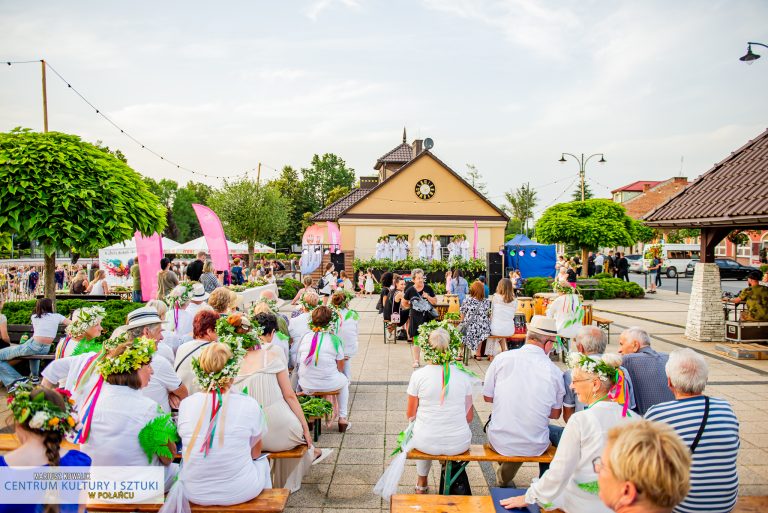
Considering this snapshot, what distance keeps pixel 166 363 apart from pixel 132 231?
4.29 meters

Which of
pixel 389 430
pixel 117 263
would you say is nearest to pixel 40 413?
pixel 389 430

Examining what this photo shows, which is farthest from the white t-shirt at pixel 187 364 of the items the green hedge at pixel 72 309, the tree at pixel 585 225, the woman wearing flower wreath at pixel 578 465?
the tree at pixel 585 225

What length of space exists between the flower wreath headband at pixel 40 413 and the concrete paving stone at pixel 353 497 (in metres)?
2.44

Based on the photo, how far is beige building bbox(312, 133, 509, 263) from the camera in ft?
98.8

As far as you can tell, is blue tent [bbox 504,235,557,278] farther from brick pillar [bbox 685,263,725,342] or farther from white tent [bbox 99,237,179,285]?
white tent [bbox 99,237,179,285]

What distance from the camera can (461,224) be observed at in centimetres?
3086

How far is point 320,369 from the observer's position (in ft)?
19.2

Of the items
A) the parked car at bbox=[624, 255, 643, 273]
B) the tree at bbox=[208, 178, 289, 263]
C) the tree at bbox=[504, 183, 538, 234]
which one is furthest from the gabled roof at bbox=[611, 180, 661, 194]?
the tree at bbox=[208, 178, 289, 263]

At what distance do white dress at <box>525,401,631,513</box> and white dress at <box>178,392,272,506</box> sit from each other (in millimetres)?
1942

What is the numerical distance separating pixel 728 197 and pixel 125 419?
463 inches

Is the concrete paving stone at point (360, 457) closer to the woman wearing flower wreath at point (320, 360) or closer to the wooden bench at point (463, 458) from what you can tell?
the woman wearing flower wreath at point (320, 360)

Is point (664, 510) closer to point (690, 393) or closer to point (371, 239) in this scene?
point (690, 393)

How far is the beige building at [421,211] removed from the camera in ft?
98.8

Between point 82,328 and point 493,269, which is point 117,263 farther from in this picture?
point 493,269
